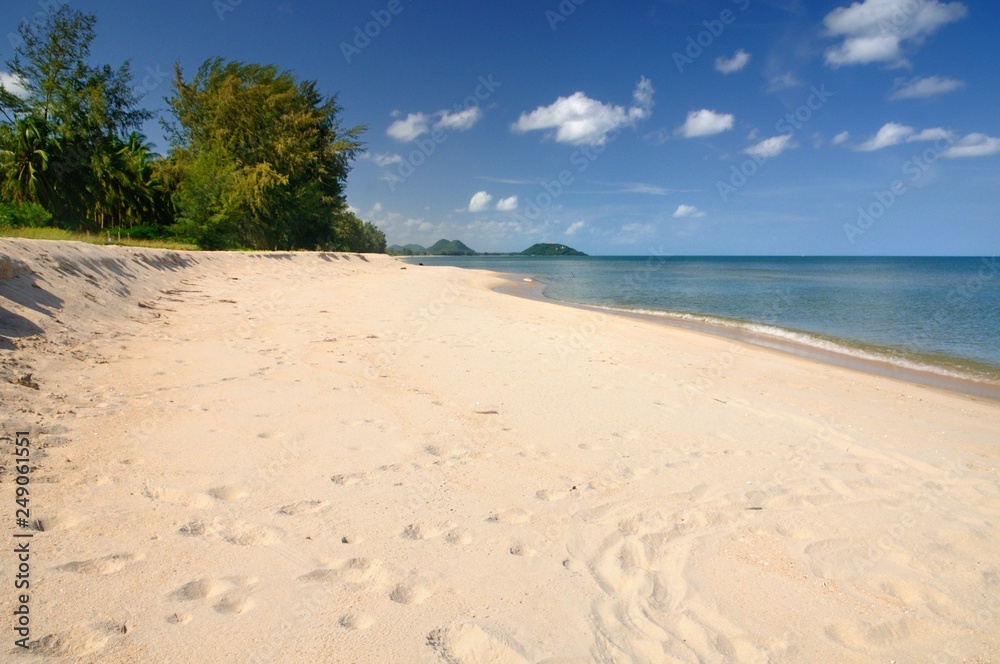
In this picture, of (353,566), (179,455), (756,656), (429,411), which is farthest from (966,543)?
(179,455)

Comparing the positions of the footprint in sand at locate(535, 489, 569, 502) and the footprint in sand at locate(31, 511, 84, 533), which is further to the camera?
the footprint in sand at locate(535, 489, 569, 502)

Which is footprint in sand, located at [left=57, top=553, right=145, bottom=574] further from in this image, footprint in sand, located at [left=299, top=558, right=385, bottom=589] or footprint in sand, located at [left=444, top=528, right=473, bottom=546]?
footprint in sand, located at [left=444, top=528, right=473, bottom=546]

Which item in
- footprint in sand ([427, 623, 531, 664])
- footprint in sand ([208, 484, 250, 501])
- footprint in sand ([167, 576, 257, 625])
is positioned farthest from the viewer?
footprint in sand ([208, 484, 250, 501])

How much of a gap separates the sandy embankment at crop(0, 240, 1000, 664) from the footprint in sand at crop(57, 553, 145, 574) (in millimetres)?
16

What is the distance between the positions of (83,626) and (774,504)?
12.1ft

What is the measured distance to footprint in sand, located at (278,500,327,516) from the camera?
9.00 feet

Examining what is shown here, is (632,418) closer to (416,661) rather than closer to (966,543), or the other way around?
(966,543)

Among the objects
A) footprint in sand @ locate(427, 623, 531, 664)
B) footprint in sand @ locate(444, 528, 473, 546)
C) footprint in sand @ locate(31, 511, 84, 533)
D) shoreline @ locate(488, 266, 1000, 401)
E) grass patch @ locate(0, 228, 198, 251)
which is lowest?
shoreline @ locate(488, 266, 1000, 401)

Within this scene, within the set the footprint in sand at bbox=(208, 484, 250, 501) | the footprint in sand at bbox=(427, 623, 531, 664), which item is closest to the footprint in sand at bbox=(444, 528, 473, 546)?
the footprint in sand at bbox=(427, 623, 531, 664)

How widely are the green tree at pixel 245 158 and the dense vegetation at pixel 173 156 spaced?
6cm

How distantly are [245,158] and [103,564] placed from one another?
2956 centimetres

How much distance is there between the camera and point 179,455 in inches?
128

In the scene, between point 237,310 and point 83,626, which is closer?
point 83,626

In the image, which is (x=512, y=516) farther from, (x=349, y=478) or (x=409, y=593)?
(x=349, y=478)
